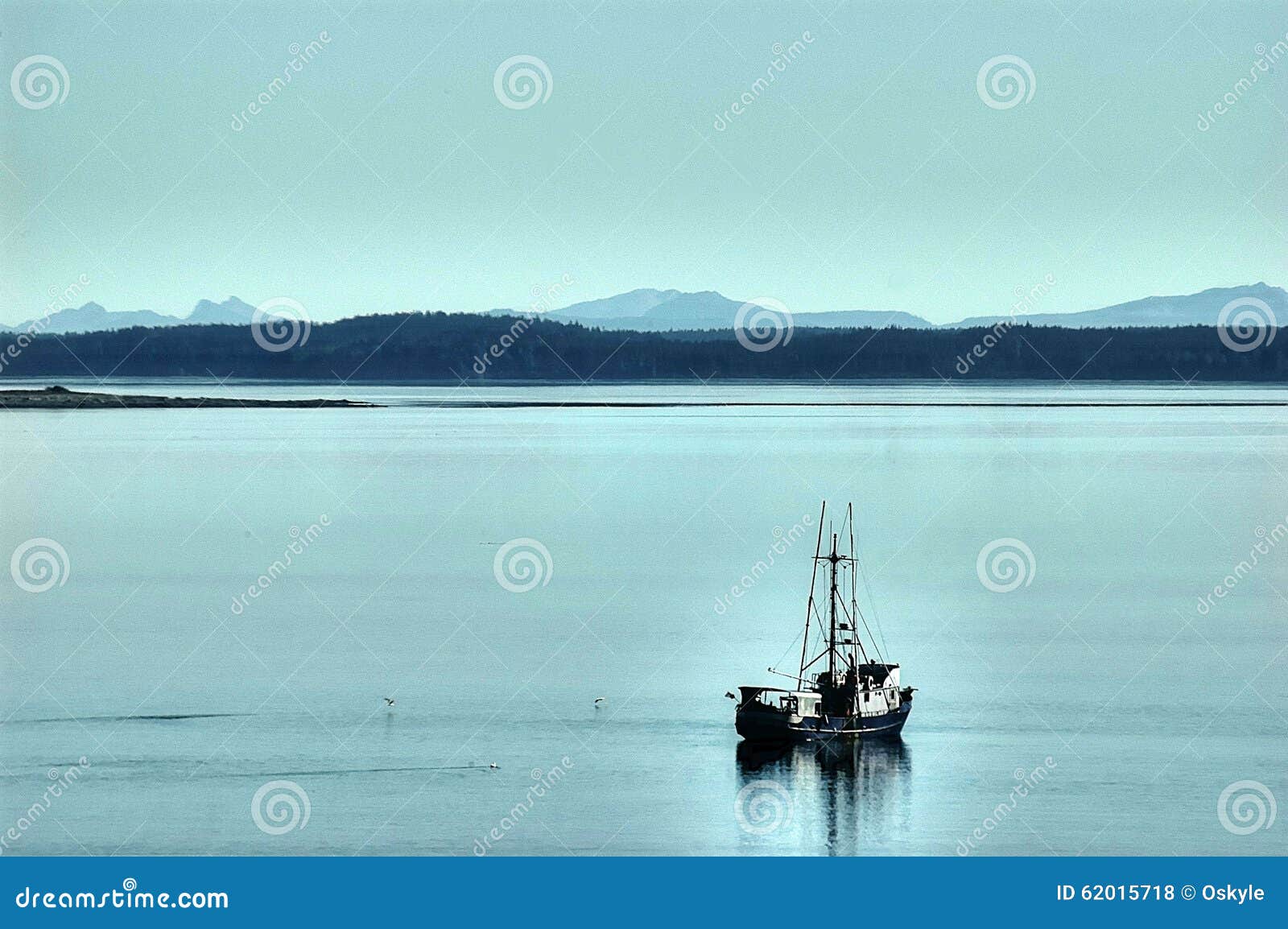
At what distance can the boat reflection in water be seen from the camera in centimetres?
2128

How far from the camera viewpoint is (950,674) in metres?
30.5

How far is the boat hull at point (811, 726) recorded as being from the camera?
25172 millimetres

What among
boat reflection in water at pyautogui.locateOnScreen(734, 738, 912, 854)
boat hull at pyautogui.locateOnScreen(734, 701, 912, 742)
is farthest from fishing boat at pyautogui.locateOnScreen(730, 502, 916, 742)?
boat reflection in water at pyautogui.locateOnScreen(734, 738, 912, 854)

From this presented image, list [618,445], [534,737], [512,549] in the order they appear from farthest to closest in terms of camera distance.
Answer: [618,445]
[512,549]
[534,737]

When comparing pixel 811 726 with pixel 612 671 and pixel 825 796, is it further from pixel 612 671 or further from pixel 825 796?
pixel 612 671

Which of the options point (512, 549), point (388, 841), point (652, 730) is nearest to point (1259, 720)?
point (652, 730)

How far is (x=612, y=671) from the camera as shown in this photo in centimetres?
3052

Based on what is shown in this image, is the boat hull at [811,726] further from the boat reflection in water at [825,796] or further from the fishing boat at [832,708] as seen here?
the boat reflection in water at [825,796]

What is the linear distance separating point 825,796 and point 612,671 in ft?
26.8

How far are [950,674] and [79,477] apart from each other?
58285 millimetres

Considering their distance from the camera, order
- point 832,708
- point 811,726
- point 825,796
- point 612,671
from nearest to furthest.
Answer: point 825,796
point 811,726
point 832,708
point 612,671

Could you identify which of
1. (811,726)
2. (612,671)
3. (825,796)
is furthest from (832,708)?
(612,671)

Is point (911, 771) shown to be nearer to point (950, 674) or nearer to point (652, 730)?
point (652, 730)

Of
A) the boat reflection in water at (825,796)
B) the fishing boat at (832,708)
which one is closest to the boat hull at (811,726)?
the fishing boat at (832,708)
